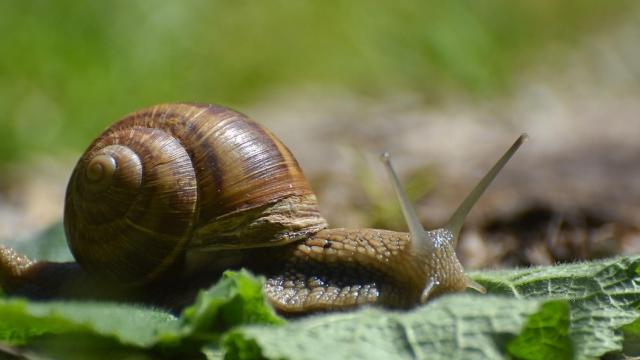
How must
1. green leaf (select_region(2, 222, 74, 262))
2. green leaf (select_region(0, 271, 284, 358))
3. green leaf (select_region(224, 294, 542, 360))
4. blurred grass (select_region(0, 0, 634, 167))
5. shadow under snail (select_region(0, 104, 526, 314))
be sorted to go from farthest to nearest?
1. blurred grass (select_region(0, 0, 634, 167))
2. green leaf (select_region(2, 222, 74, 262))
3. shadow under snail (select_region(0, 104, 526, 314))
4. green leaf (select_region(0, 271, 284, 358))
5. green leaf (select_region(224, 294, 542, 360))

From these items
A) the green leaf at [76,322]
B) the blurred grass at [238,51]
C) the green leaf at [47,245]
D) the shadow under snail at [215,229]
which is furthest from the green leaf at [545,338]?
the blurred grass at [238,51]

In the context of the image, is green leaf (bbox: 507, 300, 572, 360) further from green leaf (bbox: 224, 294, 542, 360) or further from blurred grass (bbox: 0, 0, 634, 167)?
blurred grass (bbox: 0, 0, 634, 167)

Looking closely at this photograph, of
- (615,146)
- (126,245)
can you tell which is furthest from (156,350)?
(615,146)

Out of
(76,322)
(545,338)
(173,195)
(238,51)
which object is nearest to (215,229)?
(173,195)

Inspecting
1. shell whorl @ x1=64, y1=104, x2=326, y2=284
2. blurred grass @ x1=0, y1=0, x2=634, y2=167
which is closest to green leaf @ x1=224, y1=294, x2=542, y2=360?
shell whorl @ x1=64, y1=104, x2=326, y2=284

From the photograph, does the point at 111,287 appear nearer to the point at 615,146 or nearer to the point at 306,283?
the point at 306,283

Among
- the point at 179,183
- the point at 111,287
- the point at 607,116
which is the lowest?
the point at 111,287
